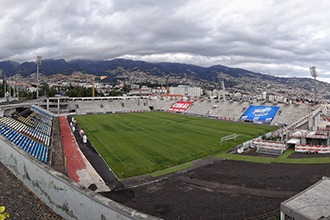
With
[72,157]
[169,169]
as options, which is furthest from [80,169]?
Answer: [169,169]

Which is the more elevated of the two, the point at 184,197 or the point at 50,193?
the point at 50,193

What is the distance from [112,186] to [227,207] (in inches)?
290

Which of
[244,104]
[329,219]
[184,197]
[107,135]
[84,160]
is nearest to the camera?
[329,219]

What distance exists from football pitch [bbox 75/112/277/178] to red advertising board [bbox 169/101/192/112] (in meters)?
22.6

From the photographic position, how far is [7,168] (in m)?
12.1

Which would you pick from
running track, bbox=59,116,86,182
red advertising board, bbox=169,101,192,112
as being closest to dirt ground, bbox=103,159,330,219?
running track, bbox=59,116,86,182

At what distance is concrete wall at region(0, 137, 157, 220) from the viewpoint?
244 inches

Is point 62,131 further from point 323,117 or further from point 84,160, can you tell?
point 323,117

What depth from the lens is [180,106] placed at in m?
64.9

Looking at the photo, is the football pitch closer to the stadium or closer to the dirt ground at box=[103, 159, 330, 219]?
the stadium

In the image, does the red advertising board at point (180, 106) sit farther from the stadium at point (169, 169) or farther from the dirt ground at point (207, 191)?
the dirt ground at point (207, 191)

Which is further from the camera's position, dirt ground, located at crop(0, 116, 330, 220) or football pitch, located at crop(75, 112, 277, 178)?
football pitch, located at crop(75, 112, 277, 178)

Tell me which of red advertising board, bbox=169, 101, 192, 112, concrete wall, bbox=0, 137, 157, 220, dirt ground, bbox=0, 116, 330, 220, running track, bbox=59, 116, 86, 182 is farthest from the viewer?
red advertising board, bbox=169, 101, 192, 112

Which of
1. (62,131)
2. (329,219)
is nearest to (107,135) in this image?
(62,131)
